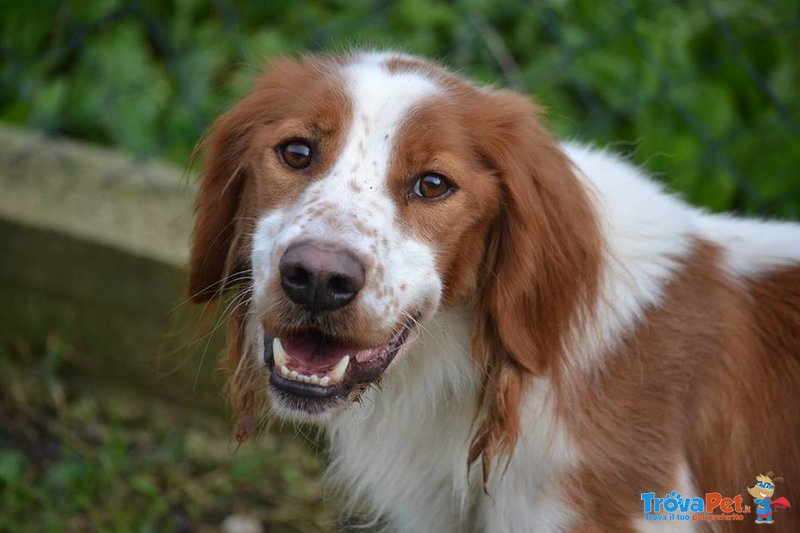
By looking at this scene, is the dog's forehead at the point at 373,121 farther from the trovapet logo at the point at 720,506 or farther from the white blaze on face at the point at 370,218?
the trovapet logo at the point at 720,506

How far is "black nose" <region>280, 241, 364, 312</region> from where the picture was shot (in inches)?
89.3

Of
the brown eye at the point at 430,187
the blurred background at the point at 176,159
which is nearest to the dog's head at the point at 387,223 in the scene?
the brown eye at the point at 430,187

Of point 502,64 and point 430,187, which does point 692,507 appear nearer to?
point 430,187

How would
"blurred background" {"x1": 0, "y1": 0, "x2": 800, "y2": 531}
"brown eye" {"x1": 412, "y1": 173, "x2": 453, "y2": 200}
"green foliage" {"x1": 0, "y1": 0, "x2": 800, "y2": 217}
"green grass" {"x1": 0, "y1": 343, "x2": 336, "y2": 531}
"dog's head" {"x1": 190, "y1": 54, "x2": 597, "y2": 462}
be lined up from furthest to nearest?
"green foliage" {"x1": 0, "y1": 0, "x2": 800, "y2": 217} < "blurred background" {"x1": 0, "y1": 0, "x2": 800, "y2": 531} < "green grass" {"x1": 0, "y1": 343, "x2": 336, "y2": 531} < "brown eye" {"x1": 412, "y1": 173, "x2": 453, "y2": 200} < "dog's head" {"x1": 190, "y1": 54, "x2": 597, "y2": 462}

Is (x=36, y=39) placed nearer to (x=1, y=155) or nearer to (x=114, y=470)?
(x=1, y=155)

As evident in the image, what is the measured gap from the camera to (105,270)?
12.8 feet

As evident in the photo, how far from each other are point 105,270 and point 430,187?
1778mm

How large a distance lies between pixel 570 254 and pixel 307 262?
2.22 feet

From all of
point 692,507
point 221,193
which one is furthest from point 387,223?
point 692,507

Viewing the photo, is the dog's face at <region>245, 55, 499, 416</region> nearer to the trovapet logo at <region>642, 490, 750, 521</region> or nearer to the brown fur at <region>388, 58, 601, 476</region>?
the brown fur at <region>388, 58, 601, 476</region>

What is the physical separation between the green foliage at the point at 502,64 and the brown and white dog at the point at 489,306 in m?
1.68

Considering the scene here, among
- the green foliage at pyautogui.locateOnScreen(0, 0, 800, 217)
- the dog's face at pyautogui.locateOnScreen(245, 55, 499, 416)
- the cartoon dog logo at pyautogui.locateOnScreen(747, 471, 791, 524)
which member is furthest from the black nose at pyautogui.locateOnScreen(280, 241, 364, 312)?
the green foliage at pyautogui.locateOnScreen(0, 0, 800, 217)

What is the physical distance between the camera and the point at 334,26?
4.65 m

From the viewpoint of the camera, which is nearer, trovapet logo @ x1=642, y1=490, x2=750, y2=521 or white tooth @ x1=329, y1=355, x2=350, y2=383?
white tooth @ x1=329, y1=355, x2=350, y2=383
